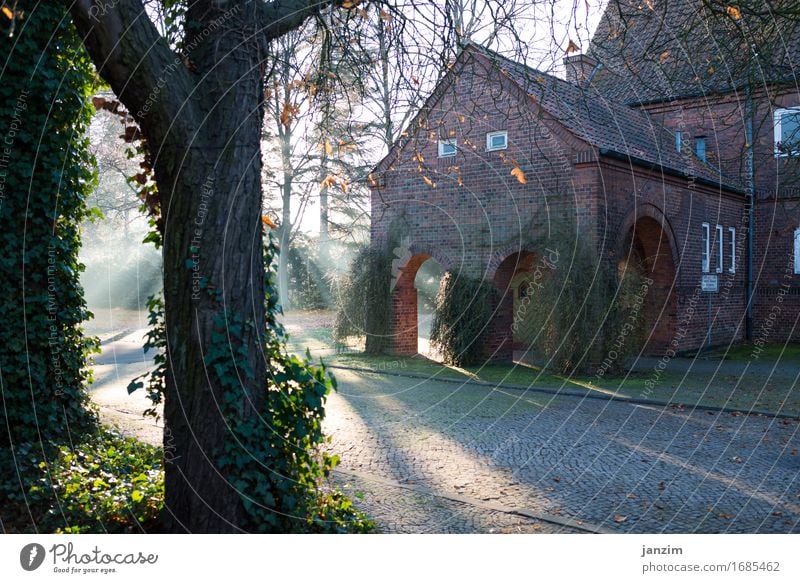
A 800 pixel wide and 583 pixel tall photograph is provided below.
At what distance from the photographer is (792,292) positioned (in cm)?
2469

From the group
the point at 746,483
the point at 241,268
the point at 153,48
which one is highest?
the point at 153,48

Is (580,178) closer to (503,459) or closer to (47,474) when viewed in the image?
(503,459)

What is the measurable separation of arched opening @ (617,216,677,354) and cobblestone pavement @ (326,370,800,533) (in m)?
8.22

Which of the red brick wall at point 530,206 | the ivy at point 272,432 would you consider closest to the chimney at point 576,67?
the red brick wall at point 530,206

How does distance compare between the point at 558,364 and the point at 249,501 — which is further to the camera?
the point at 558,364

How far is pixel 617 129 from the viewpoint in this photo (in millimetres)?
20172

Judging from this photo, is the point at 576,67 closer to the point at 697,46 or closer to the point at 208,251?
the point at 697,46

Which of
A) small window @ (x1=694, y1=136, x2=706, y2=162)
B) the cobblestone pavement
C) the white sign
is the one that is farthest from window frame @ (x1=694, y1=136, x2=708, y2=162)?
the cobblestone pavement

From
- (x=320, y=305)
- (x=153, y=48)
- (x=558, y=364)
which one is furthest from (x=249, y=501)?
(x=320, y=305)

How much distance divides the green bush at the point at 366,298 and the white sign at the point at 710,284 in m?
9.41

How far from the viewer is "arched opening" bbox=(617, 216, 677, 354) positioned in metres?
20.3

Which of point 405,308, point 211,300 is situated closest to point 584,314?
point 405,308

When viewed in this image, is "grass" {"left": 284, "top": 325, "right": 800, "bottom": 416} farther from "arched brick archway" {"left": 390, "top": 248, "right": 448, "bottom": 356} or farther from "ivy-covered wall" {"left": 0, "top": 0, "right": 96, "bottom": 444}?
"ivy-covered wall" {"left": 0, "top": 0, "right": 96, "bottom": 444}

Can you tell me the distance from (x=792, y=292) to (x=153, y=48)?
79.9 ft
